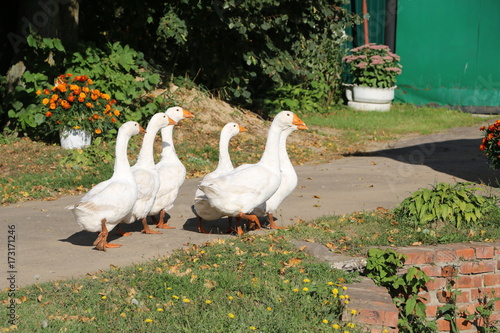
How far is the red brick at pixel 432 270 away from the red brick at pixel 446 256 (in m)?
0.08

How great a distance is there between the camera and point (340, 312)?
5258 millimetres

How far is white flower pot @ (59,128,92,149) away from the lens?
455 inches

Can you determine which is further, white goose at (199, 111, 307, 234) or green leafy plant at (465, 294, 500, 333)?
white goose at (199, 111, 307, 234)

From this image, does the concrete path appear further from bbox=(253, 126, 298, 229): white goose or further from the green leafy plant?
the green leafy plant

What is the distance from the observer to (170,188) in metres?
7.82

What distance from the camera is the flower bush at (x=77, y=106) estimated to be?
11.5m

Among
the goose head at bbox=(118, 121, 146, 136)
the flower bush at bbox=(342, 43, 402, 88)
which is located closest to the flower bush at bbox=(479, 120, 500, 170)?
the goose head at bbox=(118, 121, 146, 136)

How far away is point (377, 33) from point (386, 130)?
4540mm

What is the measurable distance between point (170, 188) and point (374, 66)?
438 inches

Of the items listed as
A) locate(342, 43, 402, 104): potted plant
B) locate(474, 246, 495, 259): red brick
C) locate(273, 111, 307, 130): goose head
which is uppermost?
locate(273, 111, 307, 130): goose head

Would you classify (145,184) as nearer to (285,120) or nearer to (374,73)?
(285,120)

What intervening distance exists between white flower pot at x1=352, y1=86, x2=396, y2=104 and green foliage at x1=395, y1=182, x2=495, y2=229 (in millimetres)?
10746

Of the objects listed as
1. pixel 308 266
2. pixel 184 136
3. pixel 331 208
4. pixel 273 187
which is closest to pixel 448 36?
pixel 184 136

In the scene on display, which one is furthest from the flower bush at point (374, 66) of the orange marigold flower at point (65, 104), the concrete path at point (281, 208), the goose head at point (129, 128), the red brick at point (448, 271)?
the red brick at point (448, 271)
